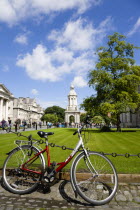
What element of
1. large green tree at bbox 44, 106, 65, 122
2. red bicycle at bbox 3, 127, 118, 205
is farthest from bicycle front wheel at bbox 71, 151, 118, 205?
large green tree at bbox 44, 106, 65, 122

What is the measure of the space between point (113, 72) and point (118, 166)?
27.8 meters

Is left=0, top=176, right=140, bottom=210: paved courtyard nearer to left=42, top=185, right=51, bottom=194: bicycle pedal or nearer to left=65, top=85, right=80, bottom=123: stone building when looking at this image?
left=42, top=185, right=51, bottom=194: bicycle pedal

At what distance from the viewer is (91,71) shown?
3161cm

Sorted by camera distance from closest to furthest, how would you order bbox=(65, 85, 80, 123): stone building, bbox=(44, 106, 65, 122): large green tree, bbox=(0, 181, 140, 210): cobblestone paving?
bbox=(0, 181, 140, 210): cobblestone paving
bbox=(65, 85, 80, 123): stone building
bbox=(44, 106, 65, 122): large green tree

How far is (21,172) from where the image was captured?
4469 millimetres

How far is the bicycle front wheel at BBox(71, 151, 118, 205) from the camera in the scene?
3690mm

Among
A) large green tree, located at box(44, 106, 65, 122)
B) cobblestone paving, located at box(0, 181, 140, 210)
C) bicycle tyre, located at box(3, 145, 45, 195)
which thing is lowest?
cobblestone paving, located at box(0, 181, 140, 210)

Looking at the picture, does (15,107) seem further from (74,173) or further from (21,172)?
(74,173)

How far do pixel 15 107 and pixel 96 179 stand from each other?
11828 centimetres

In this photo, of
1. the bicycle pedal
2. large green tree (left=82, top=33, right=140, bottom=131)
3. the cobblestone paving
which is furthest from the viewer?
large green tree (left=82, top=33, right=140, bottom=131)

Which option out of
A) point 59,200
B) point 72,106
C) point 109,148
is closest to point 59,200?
point 59,200

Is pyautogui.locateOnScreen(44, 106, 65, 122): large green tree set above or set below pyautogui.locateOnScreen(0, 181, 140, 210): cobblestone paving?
above

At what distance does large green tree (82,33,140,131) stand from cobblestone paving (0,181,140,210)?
77.9 feet

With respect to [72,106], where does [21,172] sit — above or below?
below
